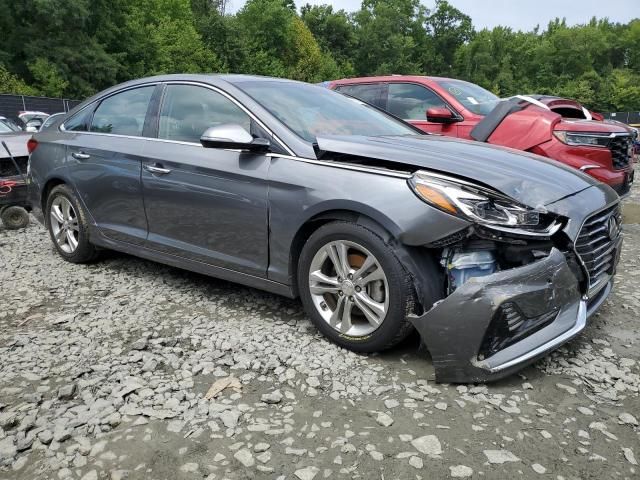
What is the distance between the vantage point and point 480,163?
2.91 meters

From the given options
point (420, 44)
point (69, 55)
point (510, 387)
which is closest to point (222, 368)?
point (510, 387)

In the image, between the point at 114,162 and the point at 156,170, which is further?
the point at 114,162

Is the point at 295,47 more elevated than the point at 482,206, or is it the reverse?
the point at 295,47

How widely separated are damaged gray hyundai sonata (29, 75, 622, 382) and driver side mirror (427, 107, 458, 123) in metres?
2.06

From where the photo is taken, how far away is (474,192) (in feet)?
8.76

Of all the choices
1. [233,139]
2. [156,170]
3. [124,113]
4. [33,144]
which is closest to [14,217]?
[33,144]

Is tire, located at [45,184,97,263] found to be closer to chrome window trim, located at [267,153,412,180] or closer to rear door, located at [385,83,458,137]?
chrome window trim, located at [267,153,412,180]

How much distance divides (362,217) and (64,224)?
10.4ft

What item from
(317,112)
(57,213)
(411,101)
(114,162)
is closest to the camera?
(317,112)

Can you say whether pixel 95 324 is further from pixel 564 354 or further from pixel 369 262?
pixel 564 354

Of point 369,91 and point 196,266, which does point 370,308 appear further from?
point 369,91

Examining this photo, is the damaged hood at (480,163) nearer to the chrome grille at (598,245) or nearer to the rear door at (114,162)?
the chrome grille at (598,245)

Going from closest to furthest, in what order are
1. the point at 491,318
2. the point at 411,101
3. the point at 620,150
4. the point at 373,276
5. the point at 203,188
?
1. the point at 491,318
2. the point at 373,276
3. the point at 203,188
4. the point at 620,150
5. the point at 411,101

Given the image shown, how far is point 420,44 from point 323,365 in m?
91.7
